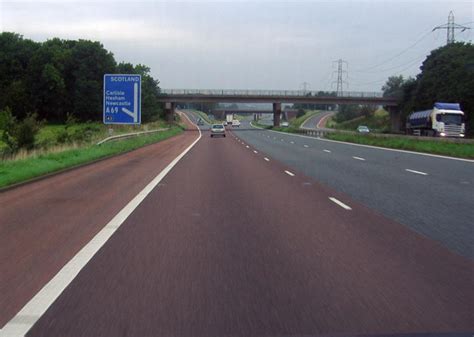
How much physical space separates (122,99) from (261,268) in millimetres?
36569

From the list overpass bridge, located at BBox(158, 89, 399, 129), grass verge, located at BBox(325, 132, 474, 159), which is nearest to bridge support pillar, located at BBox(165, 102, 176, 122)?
overpass bridge, located at BBox(158, 89, 399, 129)

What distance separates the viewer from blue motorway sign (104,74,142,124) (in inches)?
1694

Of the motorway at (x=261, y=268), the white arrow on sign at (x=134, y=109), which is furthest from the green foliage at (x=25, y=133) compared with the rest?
the motorway at (x=261, y=268)

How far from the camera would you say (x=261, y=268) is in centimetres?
792

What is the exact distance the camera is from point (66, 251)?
9047 millimetres

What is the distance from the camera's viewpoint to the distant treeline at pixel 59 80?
110688mm

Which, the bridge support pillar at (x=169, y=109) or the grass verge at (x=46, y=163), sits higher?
the bridge support pillar at (x=169, y=109)

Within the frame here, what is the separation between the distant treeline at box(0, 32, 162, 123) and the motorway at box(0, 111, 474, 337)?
98.9 m

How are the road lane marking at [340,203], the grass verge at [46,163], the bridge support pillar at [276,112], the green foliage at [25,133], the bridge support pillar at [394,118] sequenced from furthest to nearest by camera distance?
the bridge support pillar at [276,112] < the bridge support pillar at [394,118] < the green foliage at [25,133] < the grass verge at [46,163] < the road lane marking at [340,203]

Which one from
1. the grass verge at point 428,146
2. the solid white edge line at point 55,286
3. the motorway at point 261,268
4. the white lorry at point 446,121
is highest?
the white lorry at point 446,121

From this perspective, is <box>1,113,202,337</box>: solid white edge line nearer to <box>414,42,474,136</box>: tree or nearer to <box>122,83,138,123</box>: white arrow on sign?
<box>122,83,138,123</box>: white arrow on sign

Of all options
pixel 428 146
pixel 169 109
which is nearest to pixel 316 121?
pixel 169 109

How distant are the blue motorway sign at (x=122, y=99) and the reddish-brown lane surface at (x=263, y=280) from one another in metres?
30.9

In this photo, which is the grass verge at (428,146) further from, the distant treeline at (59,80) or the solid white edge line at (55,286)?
the distant treeline at (59,80)
